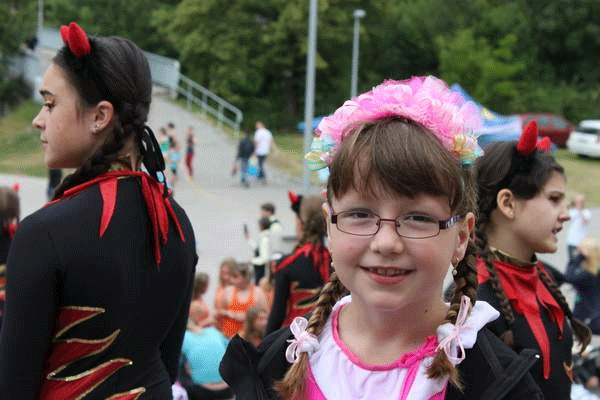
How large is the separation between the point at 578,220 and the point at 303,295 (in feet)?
35.9

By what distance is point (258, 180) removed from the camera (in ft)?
97.0

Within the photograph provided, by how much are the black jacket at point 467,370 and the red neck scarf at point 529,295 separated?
1.37m

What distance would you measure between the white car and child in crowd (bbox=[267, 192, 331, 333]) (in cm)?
3320

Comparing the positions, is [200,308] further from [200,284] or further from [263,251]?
[263,251]

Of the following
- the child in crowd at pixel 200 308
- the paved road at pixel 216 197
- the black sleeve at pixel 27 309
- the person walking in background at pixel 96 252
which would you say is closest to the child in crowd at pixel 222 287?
the child in crowd at pixel 200 308

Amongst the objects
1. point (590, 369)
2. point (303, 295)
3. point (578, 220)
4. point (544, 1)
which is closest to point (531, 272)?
point (303, 295)

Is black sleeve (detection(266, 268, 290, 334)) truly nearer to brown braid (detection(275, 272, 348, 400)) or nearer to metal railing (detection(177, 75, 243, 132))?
brown braid (detection(275, 272, 348, 400))

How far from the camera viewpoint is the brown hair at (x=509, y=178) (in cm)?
388

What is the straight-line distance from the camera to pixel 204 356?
739cm

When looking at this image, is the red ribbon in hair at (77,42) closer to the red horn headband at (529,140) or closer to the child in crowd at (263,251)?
the red horn headband at (529,140)

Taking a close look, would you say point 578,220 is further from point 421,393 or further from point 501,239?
point 421,393

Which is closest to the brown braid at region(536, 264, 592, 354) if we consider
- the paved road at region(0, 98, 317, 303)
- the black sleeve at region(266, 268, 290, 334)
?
the black sleeve at region(266, 268, 290, 334)

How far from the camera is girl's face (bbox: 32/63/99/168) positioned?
3.14 meters

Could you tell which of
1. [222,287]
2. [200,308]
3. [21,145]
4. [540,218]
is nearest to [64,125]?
[540,218]
